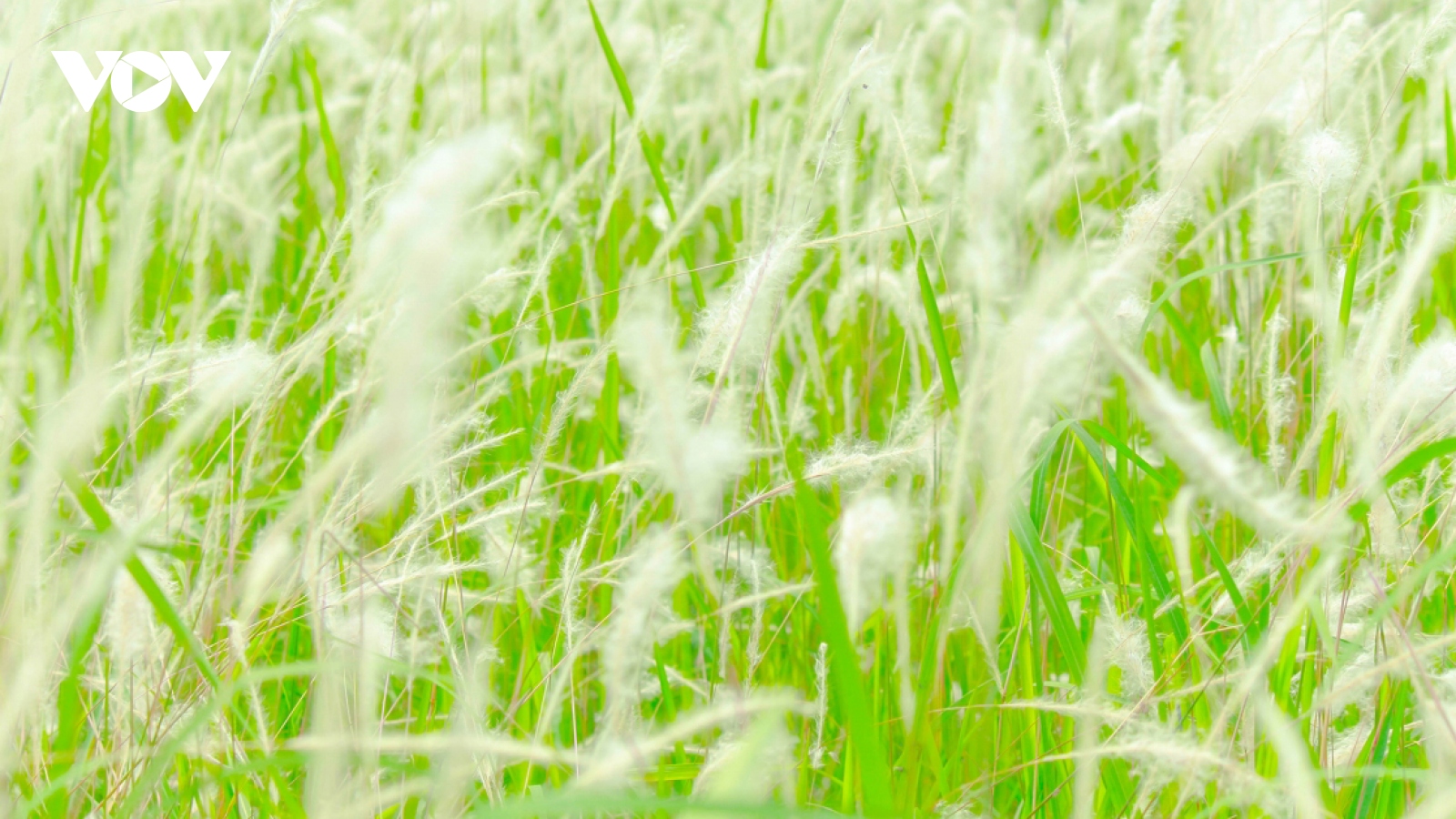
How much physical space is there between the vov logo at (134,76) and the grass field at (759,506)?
75 mm

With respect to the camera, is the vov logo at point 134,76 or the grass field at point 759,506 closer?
the grass field at point 759,506

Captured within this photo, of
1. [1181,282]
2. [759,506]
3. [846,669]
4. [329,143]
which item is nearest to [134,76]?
[329,143]

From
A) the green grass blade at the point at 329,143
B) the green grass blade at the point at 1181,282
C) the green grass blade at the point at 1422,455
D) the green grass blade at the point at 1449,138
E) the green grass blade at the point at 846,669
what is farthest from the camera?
the green grass blade at the point at 329,143

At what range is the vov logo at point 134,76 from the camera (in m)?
1.63

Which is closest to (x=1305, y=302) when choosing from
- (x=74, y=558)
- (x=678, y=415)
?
(x=678, y=415)

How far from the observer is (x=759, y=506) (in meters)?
1.22

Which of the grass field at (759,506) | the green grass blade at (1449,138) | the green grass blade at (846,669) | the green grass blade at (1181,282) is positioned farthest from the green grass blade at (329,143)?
the green grass blade at (1449,138)

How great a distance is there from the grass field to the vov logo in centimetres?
8

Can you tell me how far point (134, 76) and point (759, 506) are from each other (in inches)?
68.9

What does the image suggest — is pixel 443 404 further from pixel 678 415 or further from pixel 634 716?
pixel 678 415

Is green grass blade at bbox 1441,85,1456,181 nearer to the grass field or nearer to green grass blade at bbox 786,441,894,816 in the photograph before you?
the grass field

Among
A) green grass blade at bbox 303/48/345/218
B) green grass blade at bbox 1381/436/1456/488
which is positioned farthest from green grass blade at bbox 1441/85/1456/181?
green grass blade at bbox 303/48/345/218

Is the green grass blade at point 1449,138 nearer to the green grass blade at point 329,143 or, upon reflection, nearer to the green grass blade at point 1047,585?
the green grass blade at point 1047,585

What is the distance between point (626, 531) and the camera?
134cm
